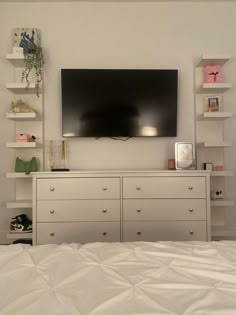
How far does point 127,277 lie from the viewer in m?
1.01

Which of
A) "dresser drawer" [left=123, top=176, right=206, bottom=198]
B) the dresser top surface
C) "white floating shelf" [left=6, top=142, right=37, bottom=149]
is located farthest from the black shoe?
"dresser drawer" [left=123, top=176, right=206, bottom=198]

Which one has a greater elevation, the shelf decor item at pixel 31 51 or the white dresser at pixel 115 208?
the shelf decor item at pixel 31 51

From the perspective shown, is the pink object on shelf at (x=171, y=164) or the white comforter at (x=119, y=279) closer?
the white comforter at (x=119, y=279)

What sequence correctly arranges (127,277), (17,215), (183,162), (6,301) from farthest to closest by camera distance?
(17,215), (183,162), (127,277), (6,301)

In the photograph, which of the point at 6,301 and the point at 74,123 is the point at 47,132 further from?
the point at 6,301

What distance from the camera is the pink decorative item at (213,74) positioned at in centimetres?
298

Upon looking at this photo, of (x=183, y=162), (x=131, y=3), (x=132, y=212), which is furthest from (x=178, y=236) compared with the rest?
(x=131, y=3)

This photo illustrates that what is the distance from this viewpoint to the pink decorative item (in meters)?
2.98

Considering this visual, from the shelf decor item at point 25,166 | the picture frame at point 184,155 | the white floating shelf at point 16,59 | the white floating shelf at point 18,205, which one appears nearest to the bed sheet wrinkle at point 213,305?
the picture frame at point 184,155

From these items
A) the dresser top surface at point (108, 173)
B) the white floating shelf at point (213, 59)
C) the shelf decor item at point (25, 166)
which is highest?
the white floating shelf at point (213, 59)

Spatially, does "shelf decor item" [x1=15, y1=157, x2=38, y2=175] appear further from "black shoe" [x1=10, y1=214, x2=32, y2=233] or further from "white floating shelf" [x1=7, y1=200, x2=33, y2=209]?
"black shoe" [x1=10, y1=214, x2=32, y2=233]

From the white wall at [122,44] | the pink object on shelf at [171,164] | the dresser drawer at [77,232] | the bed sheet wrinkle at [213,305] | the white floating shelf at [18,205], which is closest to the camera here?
the bed sheet wrinkle at [213,305]

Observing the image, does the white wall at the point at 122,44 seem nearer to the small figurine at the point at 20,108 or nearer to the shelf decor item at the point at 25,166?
the small figurine at the point at 20,108

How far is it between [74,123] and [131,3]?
156 centimetres
